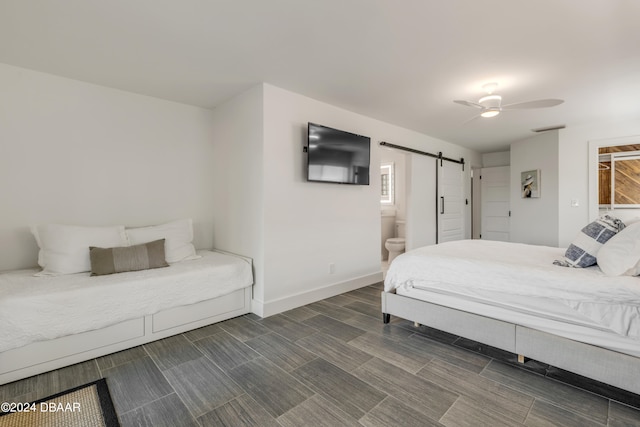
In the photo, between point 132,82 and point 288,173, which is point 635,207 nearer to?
point 288,173

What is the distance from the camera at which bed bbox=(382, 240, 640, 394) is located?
1759 mm

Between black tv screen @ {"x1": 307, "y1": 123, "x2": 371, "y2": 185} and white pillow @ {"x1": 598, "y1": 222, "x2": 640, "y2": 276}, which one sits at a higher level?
black tv screen @ {"x1": 307, "y1": 123, "x2": 371, "y2": 185}

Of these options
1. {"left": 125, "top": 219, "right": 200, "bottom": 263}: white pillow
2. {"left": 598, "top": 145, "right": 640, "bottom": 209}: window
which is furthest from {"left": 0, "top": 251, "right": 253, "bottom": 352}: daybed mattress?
{"left": 598, "top": 145, "right": 640, "bottom": 209}: window

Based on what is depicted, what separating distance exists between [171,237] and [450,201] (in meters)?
4.98

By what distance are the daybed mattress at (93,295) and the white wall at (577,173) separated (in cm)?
523

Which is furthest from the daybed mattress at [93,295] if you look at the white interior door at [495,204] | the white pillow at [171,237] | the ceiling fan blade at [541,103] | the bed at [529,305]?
the white interior door at [495,204]

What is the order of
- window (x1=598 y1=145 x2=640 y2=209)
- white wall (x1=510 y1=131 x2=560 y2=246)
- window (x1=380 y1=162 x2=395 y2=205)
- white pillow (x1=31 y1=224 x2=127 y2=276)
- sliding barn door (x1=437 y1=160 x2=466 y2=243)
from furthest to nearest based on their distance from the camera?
window (x1=380 y1=162 x2=395 y2=205) → sliding barn door (x1=437 y1=160 x2=466 y2=243) → white wall (x1=510 y1=131 x2=560 y2=246) → window (x1=598 y1=145 x2=640 y2=209) → white pillow (x1=31 y1=224 x2=127 y2=276)

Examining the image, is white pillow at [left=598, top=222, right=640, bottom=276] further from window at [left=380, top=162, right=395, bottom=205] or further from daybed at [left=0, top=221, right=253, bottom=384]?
window at [left=380, top=162, right=395, bottom=205]

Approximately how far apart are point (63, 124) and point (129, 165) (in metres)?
0.65

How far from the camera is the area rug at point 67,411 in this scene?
5.27 ft

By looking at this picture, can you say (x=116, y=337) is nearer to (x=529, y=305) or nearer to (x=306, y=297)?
(x=306, y=297)

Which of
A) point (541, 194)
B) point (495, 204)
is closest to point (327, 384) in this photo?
point (541, 194)

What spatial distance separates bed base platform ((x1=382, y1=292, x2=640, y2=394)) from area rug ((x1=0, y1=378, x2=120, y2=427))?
7.46ft

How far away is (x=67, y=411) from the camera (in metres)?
1.70
